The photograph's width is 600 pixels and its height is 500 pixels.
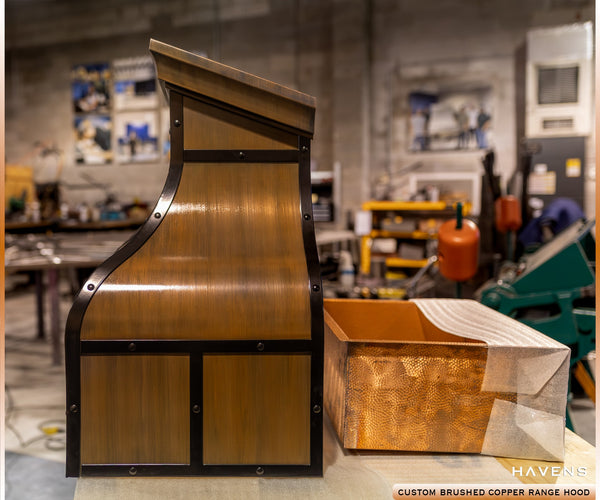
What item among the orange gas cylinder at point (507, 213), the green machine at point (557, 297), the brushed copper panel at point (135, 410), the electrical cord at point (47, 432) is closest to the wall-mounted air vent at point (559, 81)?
the orange gas cylinder at point (507, 213)

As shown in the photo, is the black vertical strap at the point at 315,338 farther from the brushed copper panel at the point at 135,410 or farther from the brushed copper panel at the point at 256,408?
the brushed copper panel at the point at 135,410

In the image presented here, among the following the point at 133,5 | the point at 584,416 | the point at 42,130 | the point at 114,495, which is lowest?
the point at 584,416

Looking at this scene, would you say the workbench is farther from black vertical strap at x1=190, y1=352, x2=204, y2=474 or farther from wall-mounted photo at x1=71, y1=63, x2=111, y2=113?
wall-mounted photo at x1=71, y1=63, x2=111, y2=113

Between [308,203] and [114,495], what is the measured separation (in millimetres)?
636

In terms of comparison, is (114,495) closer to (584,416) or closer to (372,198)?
(584,416)

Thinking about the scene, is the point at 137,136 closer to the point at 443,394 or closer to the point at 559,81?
the point at 559,81

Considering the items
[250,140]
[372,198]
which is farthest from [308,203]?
[372,198]

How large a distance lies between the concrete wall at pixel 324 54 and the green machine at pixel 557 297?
572 cm

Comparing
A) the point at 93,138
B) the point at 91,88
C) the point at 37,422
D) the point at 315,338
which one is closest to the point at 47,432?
the point at 37,422

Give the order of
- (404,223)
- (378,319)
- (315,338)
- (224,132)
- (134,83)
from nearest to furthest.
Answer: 1. (315,338)
2. (224,132)
3. (378,319)
4. (404,223)
5. (134,83)

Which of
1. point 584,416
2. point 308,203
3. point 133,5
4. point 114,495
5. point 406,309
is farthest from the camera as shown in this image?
point 133,5

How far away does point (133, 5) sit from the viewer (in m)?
8.34

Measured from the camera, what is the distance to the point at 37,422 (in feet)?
9.45

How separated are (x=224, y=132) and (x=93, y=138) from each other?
8.55 meters
